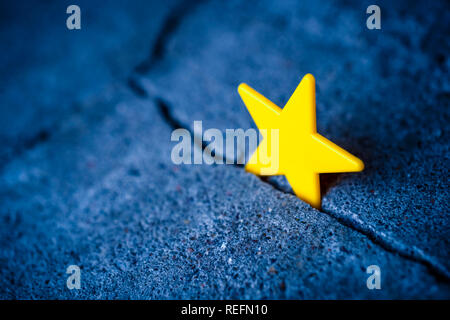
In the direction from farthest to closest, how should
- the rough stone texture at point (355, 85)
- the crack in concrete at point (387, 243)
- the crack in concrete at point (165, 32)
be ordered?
the crack in concrete at point (165, 32)
the rough stone texture at point (355, 85)
the crack in concrete at point (387, 243)

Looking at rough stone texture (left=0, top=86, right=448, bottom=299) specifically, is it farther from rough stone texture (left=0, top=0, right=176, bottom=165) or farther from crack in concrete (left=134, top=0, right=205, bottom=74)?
crack in concrete (left=134, top=0, right=205, bottom=74)

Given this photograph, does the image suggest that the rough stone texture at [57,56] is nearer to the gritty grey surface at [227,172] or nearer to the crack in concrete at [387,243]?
the gritty grey surface at [227,172]

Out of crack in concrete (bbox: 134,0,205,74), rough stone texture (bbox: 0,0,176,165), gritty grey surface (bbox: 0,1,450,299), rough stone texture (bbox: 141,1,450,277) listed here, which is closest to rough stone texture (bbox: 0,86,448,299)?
gritty grey surface (bbox: 0,1,450,299)

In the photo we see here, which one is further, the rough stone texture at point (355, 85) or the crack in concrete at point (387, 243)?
the rough stone texture at point (355, 85)

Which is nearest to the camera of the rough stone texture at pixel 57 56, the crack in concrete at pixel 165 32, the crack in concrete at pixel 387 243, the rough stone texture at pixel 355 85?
the crack in concrete at pixel 387 243

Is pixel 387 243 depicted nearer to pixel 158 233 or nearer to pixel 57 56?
pixel 158 233

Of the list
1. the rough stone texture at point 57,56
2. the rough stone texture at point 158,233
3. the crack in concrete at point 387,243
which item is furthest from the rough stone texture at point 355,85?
the rough stone texture at point 57,56

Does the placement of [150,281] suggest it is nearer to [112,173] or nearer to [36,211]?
[112,173]

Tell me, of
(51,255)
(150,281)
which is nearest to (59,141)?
(51,255)
